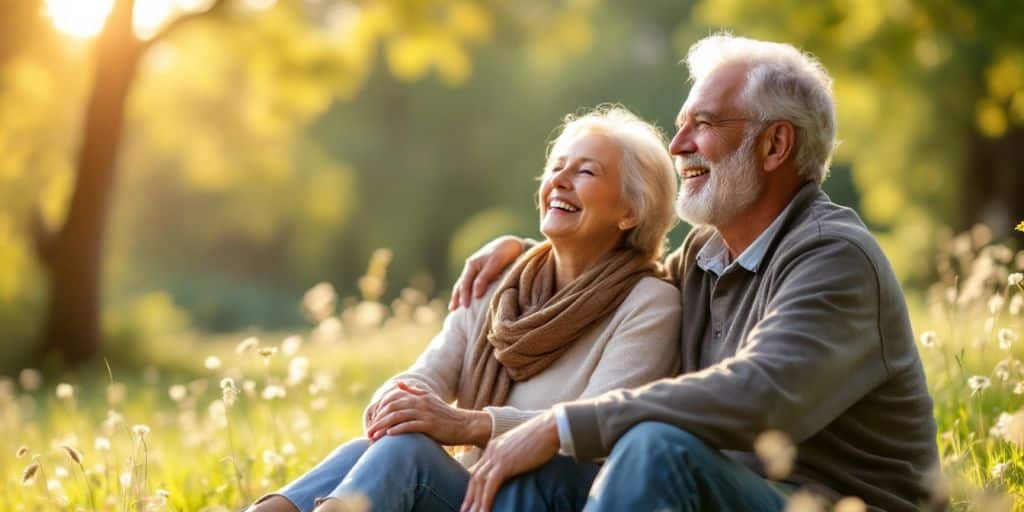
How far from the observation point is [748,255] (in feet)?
12.1

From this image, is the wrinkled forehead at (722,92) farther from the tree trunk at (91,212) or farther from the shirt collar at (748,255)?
the tree trunk at (91,212)

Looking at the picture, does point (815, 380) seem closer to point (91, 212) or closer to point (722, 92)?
point (722, 92)

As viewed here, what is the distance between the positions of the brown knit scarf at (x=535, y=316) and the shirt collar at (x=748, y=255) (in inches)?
11.6

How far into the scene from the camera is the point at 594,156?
423 centimetres

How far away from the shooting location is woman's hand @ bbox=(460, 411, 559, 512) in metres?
3.22

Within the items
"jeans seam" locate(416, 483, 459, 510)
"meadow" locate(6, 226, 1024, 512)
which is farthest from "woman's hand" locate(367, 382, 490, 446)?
"meadow" locate(6, 226, 1024, 512)

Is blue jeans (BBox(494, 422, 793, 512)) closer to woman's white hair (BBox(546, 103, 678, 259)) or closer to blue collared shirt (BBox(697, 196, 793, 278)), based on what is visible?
blue collared shirt (BBox(697, 196, 793, 278))

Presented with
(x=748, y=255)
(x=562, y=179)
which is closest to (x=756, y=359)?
(x=748, y=255)

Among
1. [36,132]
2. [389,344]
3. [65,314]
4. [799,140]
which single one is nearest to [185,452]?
[799,140]

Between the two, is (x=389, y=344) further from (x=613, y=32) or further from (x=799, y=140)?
(x=613, y=32)

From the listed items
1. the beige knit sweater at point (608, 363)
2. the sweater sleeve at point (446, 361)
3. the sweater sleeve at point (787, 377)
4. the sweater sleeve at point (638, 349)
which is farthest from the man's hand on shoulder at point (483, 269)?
the sweater sleeve at point (787, 377)

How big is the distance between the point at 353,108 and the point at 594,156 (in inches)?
1394

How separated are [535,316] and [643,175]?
62 centimetres

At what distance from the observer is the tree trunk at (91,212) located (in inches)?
563
